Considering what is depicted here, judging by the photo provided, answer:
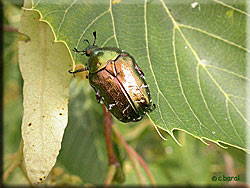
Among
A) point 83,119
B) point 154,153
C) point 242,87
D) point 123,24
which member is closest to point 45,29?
point 123,24

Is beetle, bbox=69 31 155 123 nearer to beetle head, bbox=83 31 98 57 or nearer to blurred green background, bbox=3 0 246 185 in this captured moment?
beetle head, bbox=83 31 98 57

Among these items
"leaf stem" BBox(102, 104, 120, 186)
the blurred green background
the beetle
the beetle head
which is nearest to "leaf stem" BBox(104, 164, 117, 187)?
"leaf stem" BBox(102, 104, 120, 186)

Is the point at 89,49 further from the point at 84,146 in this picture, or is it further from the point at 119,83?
the point at 84,146

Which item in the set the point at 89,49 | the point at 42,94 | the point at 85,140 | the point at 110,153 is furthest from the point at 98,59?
the point at 85,140

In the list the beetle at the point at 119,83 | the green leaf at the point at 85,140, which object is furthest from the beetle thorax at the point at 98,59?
the green leaf at the point at 85,140

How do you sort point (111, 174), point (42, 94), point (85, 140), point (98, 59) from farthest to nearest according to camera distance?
point (85, 140) < point (111, 174) < point (98, 59) < point (42, 94)

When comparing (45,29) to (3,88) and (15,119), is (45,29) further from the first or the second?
(15,119)

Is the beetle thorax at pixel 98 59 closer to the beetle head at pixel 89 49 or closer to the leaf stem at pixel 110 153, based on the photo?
the beetle head at pixel 89 49
